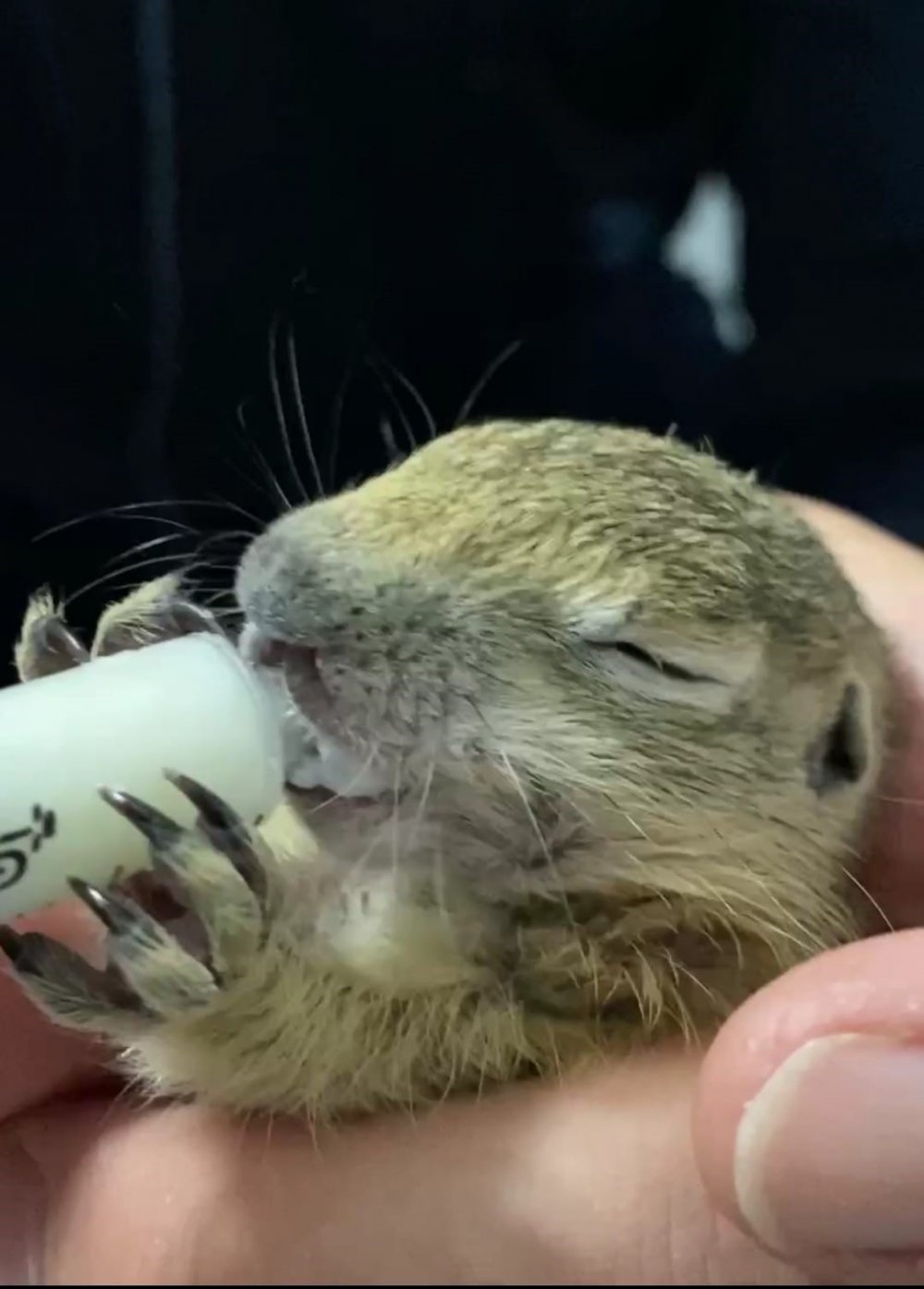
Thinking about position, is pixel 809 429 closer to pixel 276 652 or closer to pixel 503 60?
pixel 503 60

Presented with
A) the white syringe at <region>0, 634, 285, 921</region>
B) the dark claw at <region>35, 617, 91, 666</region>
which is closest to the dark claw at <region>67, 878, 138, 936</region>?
the white syringe at <region>0, 634, 285, 921</region>

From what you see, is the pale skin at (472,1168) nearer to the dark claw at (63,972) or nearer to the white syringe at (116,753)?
the dark claw at (63,972)

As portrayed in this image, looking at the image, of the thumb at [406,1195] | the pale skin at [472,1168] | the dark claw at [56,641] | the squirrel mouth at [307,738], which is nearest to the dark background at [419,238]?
the dark claw at [56,641]

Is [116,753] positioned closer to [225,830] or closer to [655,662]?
[225,830]

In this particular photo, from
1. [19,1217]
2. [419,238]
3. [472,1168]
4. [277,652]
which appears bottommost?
[19,1217]

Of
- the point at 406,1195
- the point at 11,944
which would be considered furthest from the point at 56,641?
the point at 406,1195

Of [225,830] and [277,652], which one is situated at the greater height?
[277,652]

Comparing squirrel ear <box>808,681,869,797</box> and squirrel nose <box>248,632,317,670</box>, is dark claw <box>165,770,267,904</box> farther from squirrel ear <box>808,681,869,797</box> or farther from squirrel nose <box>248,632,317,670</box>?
squirrel ear <box>808,681,869,797</box>

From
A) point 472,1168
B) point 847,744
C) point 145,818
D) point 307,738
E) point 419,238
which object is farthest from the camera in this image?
point 419,238
